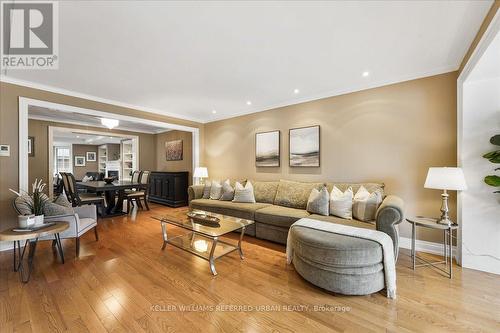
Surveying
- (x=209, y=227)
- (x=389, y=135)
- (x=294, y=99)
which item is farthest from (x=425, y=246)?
(x=294, y=99)

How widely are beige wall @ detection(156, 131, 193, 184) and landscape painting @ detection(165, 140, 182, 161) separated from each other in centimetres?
12

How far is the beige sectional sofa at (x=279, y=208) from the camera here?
8.05 ft

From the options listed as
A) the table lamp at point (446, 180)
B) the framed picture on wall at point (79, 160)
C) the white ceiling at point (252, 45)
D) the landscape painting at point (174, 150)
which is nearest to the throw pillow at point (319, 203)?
the table lamp at point (446, 180)

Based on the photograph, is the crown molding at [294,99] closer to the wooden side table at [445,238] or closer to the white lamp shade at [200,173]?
the white lamp shade at [200,173]

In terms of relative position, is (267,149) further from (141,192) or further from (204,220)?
(141,192)

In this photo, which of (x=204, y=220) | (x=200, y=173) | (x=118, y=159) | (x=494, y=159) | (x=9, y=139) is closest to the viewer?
(x=494, y=159)

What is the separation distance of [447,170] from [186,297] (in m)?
2.94

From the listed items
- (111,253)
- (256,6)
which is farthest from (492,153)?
(111,253)

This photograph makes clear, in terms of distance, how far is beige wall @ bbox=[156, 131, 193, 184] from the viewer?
616 cm

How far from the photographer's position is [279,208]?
341 centimetres

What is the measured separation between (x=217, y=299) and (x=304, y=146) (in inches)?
113

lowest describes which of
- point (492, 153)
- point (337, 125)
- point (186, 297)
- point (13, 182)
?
point (186, 297)

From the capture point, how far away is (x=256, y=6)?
1663mm

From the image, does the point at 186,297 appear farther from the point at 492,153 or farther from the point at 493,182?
the point at 492,153
